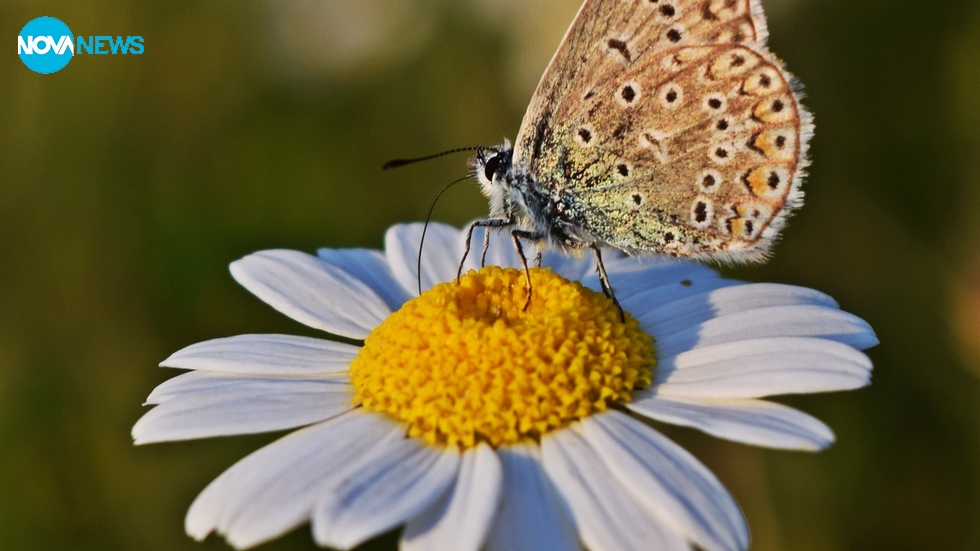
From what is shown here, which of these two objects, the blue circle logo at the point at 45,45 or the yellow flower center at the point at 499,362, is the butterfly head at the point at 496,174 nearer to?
the yellow flower center at the point at 499,362

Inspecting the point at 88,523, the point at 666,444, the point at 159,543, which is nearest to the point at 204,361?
the point at 159,543

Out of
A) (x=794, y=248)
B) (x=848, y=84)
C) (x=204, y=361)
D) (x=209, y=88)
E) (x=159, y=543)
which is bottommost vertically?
(x=159, y=543)

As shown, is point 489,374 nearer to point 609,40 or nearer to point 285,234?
point 609,40

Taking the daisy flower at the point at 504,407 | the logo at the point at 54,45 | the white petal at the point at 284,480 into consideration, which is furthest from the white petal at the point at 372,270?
the logo at the point at 54,45

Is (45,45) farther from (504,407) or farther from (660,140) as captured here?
(504,407)

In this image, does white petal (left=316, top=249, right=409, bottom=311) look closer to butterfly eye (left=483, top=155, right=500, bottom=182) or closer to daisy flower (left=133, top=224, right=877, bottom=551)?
daisy flower (left=133, top=224, right=877, bottom=551)

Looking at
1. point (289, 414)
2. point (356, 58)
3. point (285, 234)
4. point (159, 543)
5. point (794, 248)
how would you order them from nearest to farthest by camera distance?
1. point (289, 414)
2. point (159, 543)
3. point (794, 248)
4. point (285, 234)
5. point (356, 58)
